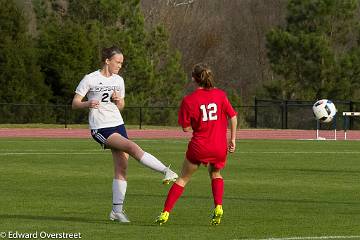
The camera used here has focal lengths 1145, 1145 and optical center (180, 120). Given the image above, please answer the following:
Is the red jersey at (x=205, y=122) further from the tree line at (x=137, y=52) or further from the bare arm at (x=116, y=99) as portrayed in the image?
the tree line at (x=137, y=52)

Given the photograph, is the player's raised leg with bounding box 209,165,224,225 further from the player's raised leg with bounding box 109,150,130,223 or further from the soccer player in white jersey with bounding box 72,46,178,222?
the player's raised leg with bounding box 109,150,130,223

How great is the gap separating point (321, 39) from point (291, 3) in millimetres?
2630

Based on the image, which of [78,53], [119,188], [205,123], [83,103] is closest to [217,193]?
[205,123]

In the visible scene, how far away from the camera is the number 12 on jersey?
1314 cm

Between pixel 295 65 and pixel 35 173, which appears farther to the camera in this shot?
pixel 295 65

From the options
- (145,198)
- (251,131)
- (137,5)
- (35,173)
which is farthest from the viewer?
(137,5)

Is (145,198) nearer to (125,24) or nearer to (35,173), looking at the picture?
(35,173)

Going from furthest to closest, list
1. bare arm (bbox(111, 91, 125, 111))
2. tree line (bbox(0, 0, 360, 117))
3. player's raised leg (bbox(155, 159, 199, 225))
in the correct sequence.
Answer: tree line (bbox(0, 0, 360, 117)) → bare arm (bbox(111, 91, 125, 111)) → player's raised leg (bbox(155, 159, 199, 225))

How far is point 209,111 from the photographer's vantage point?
13164 mm

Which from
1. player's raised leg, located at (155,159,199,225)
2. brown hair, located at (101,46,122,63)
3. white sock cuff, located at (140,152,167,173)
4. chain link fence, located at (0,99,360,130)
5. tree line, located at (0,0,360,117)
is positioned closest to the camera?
player's raised leg, located at (155,159,199,225)

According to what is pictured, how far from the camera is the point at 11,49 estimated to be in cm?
5766

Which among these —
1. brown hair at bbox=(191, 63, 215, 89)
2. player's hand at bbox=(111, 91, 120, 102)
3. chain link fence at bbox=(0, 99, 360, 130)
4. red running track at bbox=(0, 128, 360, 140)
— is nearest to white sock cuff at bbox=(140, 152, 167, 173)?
player's hand at bbox=(111, 91, 120, 102)

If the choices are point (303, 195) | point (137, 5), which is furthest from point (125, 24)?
point (303, 195)

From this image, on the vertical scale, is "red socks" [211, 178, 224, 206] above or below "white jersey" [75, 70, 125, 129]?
below
